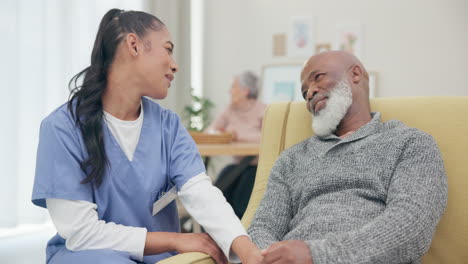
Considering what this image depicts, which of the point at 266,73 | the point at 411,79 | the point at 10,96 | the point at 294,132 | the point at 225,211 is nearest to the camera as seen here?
the point at 225,211

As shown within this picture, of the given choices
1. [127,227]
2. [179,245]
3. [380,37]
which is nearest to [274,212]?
[179,245]

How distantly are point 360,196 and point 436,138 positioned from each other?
35 centimetres

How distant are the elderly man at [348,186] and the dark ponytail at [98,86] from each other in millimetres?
504

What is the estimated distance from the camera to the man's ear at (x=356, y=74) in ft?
5.33

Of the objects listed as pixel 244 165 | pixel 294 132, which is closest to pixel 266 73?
pixel 244 165

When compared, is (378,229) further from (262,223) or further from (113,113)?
(113,113)

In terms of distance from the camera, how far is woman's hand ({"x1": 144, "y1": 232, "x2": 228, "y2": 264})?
127 centimetres

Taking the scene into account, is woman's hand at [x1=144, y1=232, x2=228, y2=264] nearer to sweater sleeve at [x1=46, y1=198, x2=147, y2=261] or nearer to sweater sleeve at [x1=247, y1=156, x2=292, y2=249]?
sweater sleeve at [x1=46, y1=198, x2=147, y2=261]

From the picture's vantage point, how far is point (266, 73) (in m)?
5.66

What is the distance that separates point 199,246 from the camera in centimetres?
128

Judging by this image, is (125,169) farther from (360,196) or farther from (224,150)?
(224,150)

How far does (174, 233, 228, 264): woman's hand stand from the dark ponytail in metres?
0.27

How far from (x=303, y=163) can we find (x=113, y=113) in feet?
1.98

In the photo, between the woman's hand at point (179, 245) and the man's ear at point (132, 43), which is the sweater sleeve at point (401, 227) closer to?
the woman's hand at point (179, 245)
